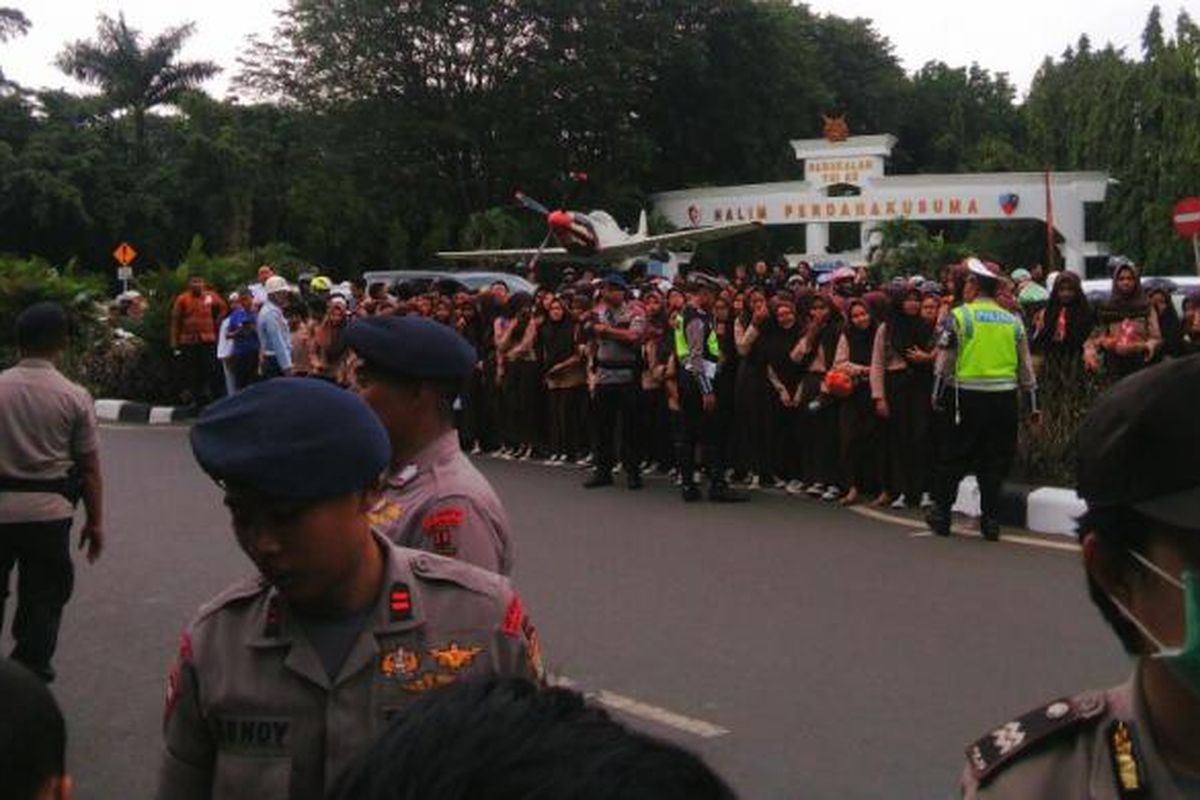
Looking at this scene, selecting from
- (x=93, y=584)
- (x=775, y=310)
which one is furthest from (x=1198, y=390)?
(x=775, y=310)

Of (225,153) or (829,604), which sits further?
(225,153)

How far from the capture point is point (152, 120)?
4641 cm

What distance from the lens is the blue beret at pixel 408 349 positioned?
2.88 metres

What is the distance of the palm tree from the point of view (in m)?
46.7

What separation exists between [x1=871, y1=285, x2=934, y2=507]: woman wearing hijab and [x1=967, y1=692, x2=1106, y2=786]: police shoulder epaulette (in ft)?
25.7

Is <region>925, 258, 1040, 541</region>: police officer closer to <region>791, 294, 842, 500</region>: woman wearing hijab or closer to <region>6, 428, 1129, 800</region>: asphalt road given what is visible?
<region>6, 428, 1129, 800</region>: asphalt road

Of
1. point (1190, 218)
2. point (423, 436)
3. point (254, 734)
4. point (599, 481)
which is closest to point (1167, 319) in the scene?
point (599, 481)

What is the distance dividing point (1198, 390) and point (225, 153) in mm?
40453

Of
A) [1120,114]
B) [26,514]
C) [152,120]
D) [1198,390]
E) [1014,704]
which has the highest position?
[152,120]

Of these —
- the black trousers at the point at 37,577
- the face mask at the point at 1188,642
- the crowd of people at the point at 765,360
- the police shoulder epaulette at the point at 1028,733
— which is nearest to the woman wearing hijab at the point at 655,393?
the crowd of people at the point at 765,360

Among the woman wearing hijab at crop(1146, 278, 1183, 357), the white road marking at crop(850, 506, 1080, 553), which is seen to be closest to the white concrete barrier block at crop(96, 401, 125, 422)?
the white road marking at crop(850, 506, 1080, 553)

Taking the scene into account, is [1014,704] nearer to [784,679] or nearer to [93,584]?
[784,679]

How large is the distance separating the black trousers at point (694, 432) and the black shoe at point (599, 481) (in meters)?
0.75

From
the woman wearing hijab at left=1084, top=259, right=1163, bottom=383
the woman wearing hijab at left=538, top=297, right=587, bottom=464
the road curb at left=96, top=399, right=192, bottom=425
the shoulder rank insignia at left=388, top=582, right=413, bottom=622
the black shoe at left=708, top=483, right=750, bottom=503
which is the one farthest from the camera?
the road curb at left=96, top=399, right=192, bottom=425
